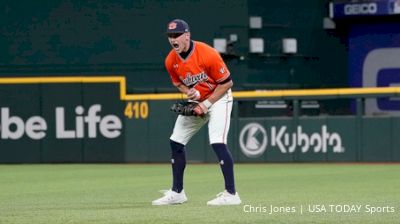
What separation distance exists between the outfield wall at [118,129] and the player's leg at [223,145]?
8212mm

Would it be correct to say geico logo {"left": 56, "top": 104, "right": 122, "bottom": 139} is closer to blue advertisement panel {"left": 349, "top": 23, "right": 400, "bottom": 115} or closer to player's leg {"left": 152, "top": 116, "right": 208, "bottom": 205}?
blue advertisement panel {"left": 349, "top": 23, "right": 400, "bottom": 115}

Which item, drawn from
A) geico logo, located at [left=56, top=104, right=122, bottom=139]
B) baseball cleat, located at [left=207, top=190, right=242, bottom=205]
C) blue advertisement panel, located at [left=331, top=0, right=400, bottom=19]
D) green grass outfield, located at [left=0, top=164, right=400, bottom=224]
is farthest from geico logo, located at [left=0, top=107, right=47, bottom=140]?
baseball cleat, located at [left=207, top=190, right=242, bottom=205]

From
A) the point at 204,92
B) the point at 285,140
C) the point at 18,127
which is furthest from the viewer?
the point at 18,127

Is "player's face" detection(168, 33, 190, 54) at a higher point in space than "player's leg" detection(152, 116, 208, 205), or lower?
higher

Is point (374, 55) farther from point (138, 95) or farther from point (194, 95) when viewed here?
point (194, 95)

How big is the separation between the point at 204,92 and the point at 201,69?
202 millimetres

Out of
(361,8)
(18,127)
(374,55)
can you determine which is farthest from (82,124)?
(374,55)

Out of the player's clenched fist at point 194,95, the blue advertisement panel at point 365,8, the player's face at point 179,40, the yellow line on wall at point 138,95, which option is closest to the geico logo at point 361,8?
the blue advertisement panel at point 365,8

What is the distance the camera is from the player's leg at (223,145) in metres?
8.89

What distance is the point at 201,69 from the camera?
29.5 feet

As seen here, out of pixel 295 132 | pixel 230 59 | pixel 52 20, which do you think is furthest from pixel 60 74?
pixel 295 132

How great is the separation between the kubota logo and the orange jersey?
824 centimetres

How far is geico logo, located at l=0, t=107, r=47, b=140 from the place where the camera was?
17328 millimetres

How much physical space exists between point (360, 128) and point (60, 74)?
16.8 ft
